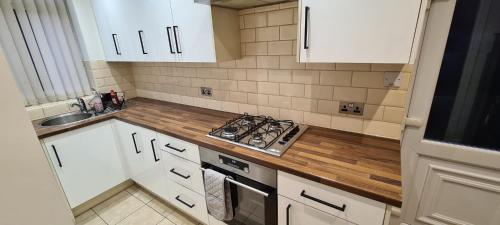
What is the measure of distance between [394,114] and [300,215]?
0.77 meters

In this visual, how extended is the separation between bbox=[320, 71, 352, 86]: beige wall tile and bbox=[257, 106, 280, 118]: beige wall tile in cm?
40

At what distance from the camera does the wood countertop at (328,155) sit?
3.02 ft

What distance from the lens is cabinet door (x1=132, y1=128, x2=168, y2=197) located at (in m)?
1.76

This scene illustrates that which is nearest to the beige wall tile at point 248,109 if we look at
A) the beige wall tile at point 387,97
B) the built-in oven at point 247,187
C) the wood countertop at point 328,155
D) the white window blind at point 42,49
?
the wood countertop at point 328,155

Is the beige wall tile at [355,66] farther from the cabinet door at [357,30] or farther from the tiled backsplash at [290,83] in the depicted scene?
the cabinet door at [357,30]

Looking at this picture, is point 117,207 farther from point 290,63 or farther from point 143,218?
point 290,63

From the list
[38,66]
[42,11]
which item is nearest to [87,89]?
[38,66]

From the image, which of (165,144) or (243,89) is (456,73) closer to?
(243,89)

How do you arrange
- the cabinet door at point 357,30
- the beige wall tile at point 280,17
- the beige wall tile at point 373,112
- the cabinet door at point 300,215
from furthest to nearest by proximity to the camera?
the beige wall tile at point 280,17 < the beige wall tile at point 373,112 < the cabinet door at point 300,215 < the cabinet door at point 357,30

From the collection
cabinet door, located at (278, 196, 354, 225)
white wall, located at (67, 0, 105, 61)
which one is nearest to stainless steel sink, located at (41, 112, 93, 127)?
white wall, located at (67, 0, 105, 61)

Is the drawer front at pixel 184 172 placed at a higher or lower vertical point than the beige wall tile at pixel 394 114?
lower

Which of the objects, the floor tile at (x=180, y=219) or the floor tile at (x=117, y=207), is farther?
the floor tile at (x=117, y=207)

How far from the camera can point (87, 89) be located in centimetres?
231

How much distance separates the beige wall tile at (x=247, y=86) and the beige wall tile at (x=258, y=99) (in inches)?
1.6
